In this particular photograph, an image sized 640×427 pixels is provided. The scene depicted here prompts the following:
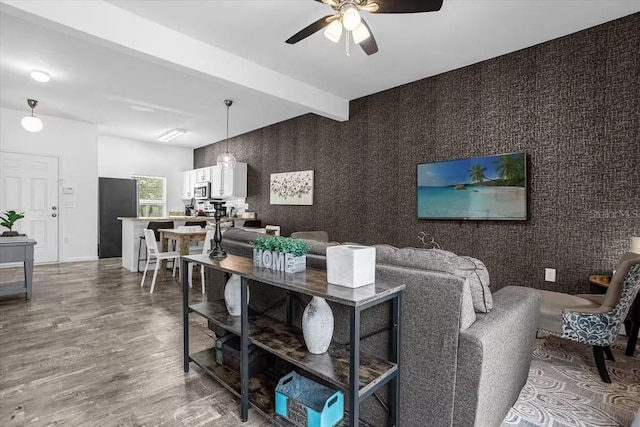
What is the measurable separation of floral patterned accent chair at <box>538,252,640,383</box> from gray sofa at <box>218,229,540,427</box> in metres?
0.69

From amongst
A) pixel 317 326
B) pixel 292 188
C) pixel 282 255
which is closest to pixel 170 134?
pixel 292 188

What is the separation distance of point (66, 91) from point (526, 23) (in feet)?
19.0

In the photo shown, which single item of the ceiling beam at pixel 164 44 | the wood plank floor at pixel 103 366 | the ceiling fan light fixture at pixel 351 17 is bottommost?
the wood plank floor at pixel 103 366

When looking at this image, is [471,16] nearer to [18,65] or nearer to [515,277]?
[515,277]

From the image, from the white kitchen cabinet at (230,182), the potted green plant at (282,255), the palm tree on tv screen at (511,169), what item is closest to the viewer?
the potted green plant at (282,255)

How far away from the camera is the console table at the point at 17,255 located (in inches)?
147

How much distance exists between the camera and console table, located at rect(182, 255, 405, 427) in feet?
4.32

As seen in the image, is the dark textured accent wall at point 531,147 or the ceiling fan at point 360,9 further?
the dark textured accent wall at point 531,147

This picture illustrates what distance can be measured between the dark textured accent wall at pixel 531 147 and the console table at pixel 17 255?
13.0 ft

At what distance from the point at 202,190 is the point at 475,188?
591cm

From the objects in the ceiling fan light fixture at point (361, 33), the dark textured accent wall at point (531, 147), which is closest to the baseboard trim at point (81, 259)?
the dark textured accent wall at point (531, 147)

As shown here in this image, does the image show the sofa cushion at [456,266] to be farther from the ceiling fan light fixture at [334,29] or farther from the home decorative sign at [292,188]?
the home decorative sign at [292,188]

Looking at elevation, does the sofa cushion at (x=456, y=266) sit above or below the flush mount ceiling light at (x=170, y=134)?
below

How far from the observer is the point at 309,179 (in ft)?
18.3
